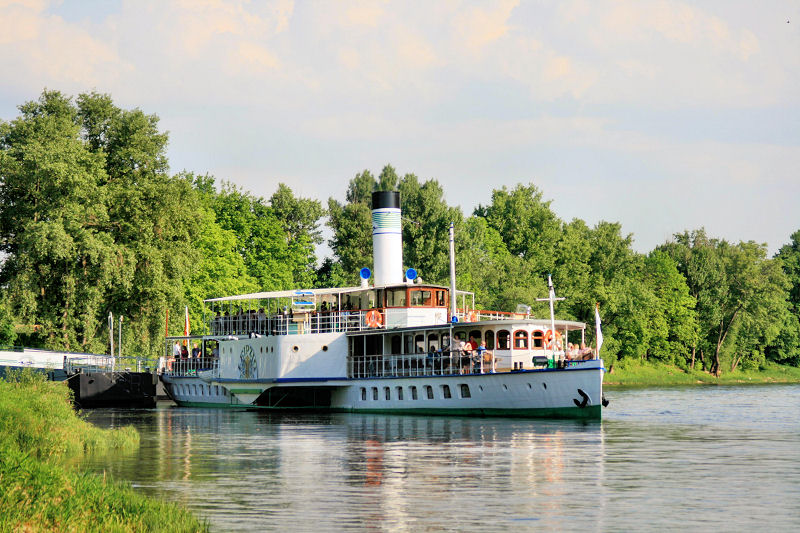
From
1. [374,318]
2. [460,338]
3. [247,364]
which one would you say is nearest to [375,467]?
[460,338]

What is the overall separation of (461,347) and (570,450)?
50.9ft

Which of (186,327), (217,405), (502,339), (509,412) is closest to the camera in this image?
(509,412)

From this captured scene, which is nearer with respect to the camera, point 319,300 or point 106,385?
point 319,300

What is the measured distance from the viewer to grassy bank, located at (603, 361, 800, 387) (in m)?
96.6

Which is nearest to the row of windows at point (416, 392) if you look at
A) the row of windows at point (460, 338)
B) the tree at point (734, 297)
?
the row of windows at point (460, 338)

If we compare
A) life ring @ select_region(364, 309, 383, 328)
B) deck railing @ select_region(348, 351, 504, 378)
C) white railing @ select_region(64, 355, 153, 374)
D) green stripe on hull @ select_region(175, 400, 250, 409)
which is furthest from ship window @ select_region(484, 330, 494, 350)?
white railing @ select_region(64, 355, 153, 374)

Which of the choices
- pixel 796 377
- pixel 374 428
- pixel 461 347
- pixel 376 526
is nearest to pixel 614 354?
pixel 796 377

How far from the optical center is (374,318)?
49344 mm

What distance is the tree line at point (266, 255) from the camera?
62469 millimetres

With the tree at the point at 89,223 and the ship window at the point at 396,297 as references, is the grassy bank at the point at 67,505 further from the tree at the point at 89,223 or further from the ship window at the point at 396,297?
the tree at the point at 89,223

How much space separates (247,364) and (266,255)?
38714 mm

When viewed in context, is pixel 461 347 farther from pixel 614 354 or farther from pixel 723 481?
pixel 614 354

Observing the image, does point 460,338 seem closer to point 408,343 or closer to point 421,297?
point 408,343

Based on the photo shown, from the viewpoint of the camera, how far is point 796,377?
11050 cm
